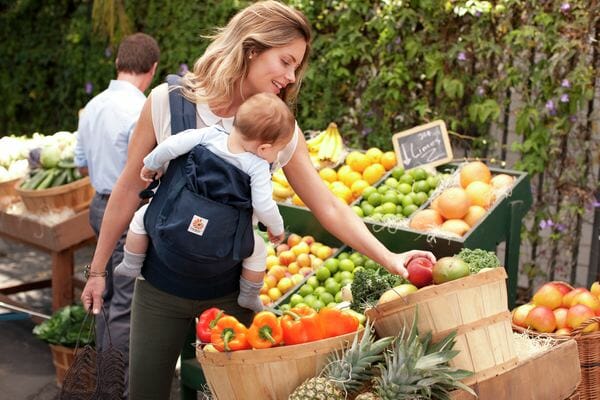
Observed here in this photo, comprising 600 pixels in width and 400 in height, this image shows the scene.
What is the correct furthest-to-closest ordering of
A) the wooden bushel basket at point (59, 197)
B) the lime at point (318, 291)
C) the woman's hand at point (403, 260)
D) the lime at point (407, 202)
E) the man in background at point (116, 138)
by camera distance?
1. the wooden bushel basket at point (59, 197)
2. the lime at point (407, 202)
3. the man in background at point (116, 138)
4. the lime at point (318, 291)
5. the woman's hand at point (403, 260)

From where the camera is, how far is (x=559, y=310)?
3.87m

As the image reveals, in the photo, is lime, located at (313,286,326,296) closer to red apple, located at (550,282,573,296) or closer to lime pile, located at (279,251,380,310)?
lime pile, located at (279,251,380,310)

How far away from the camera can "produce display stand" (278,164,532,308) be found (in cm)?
425

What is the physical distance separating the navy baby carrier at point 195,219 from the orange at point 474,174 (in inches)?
85.5

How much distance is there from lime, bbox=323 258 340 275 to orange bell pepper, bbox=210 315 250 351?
1928 mm

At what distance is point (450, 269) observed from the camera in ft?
8.61

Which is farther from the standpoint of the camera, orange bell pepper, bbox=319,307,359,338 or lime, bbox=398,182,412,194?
lime, bbox=398,182,412,194

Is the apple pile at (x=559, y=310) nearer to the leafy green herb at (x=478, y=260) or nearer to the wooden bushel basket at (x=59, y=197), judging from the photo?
the leafy green herb at (x=478, y=260)

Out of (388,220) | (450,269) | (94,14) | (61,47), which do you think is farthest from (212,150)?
(61,47)

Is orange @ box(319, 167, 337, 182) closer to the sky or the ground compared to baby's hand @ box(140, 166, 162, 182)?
closer to the ground

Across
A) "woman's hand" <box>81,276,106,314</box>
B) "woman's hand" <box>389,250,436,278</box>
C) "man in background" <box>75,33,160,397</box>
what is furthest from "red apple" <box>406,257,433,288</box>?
"man in background" <box>75,33,160,397</box>

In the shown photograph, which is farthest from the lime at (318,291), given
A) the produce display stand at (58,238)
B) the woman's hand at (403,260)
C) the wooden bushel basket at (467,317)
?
the produce display stand at (58,238)

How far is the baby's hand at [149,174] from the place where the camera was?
111 inches

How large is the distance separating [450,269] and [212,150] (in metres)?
0.84
